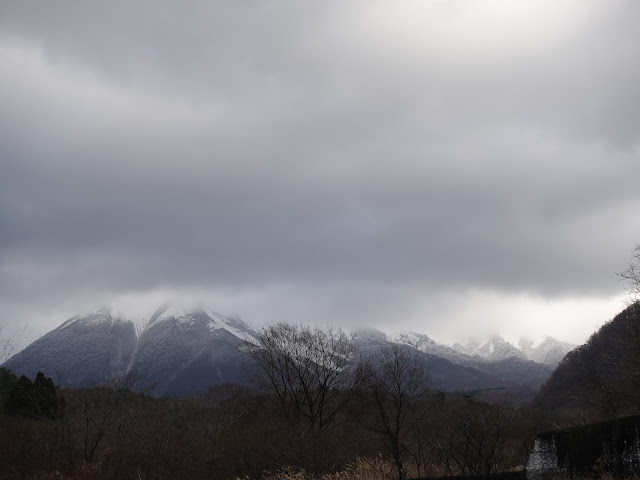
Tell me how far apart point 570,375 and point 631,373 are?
99.6 metres

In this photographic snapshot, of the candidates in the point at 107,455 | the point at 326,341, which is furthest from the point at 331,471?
the point at 326,341

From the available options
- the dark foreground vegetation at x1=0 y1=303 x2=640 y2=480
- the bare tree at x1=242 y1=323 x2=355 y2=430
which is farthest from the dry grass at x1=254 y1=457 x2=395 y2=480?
the bare tree at x1=242 y1=323 x2=355 y2=430

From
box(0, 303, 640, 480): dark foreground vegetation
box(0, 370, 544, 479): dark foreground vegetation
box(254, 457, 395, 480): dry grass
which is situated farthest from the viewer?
box(0, 303, 640, 480): dark foreground vegetation

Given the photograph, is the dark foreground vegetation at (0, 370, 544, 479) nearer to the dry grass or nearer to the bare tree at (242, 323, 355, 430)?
the dry grass

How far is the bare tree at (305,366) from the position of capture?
49.9m

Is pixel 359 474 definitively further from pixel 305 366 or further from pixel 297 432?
pixel 305 366

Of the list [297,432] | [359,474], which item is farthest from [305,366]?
[359,474]

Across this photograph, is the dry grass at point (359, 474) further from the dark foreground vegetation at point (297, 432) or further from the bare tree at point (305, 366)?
the bare tree at point (305, 366)

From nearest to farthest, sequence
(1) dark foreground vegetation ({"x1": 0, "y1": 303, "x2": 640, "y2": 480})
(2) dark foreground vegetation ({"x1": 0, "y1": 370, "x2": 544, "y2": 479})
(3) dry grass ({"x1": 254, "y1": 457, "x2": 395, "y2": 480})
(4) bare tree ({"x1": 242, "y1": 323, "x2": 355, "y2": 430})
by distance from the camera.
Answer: (3) dry grass ({"x1": 254, "y1": 457, "x2": 395, "y2": 480}), (2) dark foreground vegetation ({"x1": 0, "y1": 370, "x2": 544, "y2": 479}), (1) dark foreground vegetation ({"x1": 0, "y1": 303, "x2": 640, "y2": 480}), (4) bare tree ({"x1": 242, "y1": 323, "x2": 355, "y2": 430})

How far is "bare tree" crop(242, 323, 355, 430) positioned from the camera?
4988cm

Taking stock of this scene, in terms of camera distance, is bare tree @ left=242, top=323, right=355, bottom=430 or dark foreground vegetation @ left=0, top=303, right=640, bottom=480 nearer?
dark foreground vegetation @ left=0, top=303, right=640, bottom=480

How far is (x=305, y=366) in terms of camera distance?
168ft

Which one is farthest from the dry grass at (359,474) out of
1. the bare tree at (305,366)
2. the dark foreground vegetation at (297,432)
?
the bare tree at (305,366)

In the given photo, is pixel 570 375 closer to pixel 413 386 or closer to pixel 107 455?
pixel 413 386
